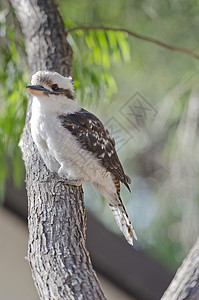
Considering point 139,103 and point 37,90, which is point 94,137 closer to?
point 37,90

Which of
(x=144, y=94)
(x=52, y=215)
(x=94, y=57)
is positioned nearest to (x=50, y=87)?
(x=52, y=215)

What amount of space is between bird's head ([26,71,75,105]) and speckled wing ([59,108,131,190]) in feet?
0.24

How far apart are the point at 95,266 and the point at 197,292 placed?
6.06 feet

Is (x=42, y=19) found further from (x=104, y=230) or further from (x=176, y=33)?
(x=176, y=33)

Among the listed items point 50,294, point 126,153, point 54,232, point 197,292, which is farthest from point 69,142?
point 126,153

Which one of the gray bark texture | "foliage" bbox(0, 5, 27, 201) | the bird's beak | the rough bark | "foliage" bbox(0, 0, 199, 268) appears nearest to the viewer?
the rough bark

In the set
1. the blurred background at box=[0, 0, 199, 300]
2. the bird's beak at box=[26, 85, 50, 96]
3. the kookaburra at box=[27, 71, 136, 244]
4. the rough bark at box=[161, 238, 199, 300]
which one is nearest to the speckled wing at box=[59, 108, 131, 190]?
the kookaburra at box=[27, 71, 136, 244]

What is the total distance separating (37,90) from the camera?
5.65ft

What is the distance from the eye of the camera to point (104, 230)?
3039 mm

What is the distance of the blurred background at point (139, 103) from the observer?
8.47ft

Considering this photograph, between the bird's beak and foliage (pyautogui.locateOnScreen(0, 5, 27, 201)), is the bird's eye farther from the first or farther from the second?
foliage (pyautogui.locateOnScreen(0, 5, 27, 201))

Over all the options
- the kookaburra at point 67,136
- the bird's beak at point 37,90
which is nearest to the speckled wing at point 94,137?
the kookaburra at point 67,136

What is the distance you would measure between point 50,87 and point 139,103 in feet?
5.93

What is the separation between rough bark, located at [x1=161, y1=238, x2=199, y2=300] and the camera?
119cm
